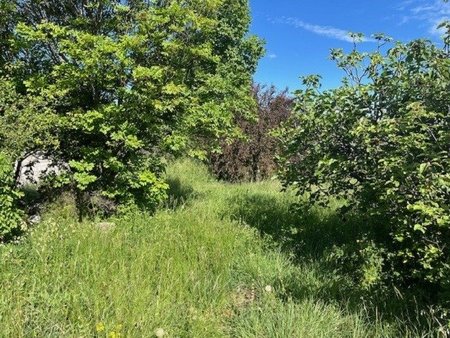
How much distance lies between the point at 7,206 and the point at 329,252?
13.8ft

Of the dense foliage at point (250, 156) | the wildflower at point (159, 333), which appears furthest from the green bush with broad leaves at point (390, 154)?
the dense foliage at point (250, 156)

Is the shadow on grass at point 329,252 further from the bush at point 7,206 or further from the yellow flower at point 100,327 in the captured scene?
the bush at point 7,206

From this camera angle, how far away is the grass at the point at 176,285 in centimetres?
323

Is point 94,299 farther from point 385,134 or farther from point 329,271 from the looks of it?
point 385,134

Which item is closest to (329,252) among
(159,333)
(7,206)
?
(159,333)

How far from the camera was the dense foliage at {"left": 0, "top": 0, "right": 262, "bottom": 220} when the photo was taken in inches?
255

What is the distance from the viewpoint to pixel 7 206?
552 cm

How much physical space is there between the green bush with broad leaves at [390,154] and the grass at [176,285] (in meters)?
0.59

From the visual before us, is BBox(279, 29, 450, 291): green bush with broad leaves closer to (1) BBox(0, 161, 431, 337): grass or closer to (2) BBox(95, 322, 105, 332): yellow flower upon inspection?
(1) BBox(0, 161, 431, 337): grass

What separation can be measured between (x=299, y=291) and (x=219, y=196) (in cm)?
508

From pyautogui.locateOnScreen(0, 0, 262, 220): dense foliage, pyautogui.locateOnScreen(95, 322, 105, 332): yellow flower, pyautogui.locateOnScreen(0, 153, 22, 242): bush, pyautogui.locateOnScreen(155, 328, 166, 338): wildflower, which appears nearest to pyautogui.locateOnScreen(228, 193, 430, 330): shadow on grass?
pyautogui.locateOnScreen(155, 328, 166, 338): wildflower

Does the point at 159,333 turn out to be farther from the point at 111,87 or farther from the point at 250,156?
the point at 250,156

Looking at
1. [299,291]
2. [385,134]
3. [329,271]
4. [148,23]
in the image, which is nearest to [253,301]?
[299,291]

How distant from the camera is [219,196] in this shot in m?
8.98
